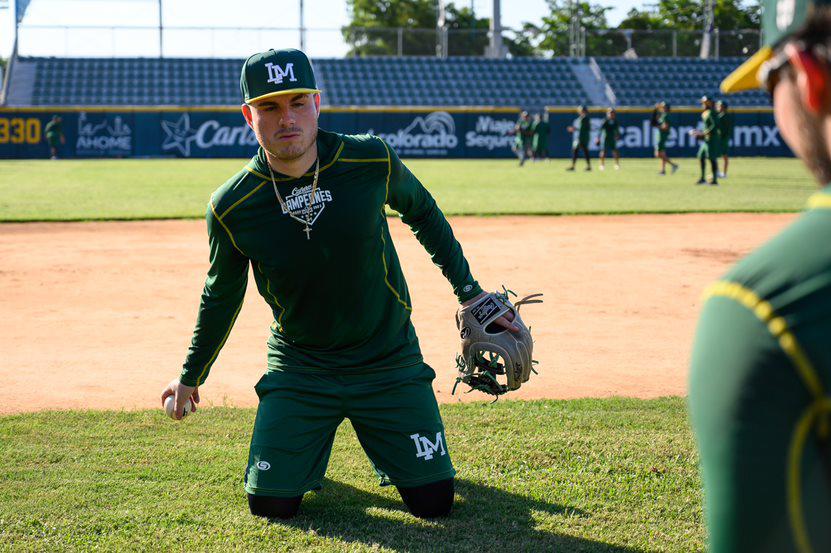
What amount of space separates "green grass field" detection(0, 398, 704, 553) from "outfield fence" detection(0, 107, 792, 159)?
1488 inches

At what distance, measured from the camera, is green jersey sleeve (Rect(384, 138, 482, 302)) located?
4.81 m

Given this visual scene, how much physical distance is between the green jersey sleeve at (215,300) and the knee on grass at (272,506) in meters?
0.61

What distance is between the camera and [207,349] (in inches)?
178

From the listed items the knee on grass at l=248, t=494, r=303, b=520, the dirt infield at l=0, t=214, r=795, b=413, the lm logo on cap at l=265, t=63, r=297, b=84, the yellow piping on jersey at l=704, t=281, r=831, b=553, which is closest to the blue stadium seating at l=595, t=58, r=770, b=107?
the dirt infield at l=0, t=214, r=795, b=413

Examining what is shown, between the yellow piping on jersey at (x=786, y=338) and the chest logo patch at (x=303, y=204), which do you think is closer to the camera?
the yellow piping on jersey at (x=786, y=338)

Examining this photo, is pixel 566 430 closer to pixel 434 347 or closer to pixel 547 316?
pixel 434 347

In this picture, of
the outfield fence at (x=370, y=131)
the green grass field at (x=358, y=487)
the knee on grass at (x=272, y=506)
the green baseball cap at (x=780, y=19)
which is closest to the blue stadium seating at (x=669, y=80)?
the outfield fence at (x=370, y=131)

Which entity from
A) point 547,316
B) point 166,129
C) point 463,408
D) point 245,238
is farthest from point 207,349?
point 166,129

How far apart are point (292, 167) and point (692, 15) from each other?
243ft

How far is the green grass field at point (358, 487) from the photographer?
167 inches

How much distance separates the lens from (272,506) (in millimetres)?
4488

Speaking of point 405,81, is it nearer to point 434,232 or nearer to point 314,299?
point 434,232

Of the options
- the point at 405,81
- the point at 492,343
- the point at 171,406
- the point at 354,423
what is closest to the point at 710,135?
the point at 492,343

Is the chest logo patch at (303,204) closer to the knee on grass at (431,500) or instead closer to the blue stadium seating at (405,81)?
the knee on grass at (431,500)
